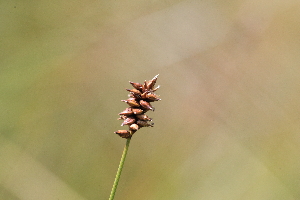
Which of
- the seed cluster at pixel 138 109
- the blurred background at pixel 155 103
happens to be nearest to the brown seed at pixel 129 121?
the seed cluster at pixel 138 109

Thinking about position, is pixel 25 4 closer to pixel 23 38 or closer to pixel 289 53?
pixel 23 38

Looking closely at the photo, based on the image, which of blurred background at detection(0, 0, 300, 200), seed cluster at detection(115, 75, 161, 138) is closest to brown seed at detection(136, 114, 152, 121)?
seed cluster at detection(115, 75, 161, 138)

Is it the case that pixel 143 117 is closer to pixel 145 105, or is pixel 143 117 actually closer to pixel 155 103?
pixel 145 105

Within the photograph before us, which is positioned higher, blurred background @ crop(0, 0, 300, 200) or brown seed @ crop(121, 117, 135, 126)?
blurred background @ crop(0, 0, 300, 200)

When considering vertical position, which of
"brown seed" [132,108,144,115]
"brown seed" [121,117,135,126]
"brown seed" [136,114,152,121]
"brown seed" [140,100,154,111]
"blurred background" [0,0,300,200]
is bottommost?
"brown seed" [121,117,135,126]

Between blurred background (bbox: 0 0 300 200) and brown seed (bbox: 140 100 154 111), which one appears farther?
blurred background (bbox: 0 0 300 200)

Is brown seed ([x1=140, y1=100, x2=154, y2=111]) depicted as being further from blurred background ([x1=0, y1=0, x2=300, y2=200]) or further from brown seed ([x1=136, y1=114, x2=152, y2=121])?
blurred background ([x1=0, y1=0, x2=300, y2=200])

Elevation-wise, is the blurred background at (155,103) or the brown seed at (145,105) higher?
the blurred background at (155,103)

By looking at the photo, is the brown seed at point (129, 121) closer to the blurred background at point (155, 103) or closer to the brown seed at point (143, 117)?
the brown seed at point (143, 117)
